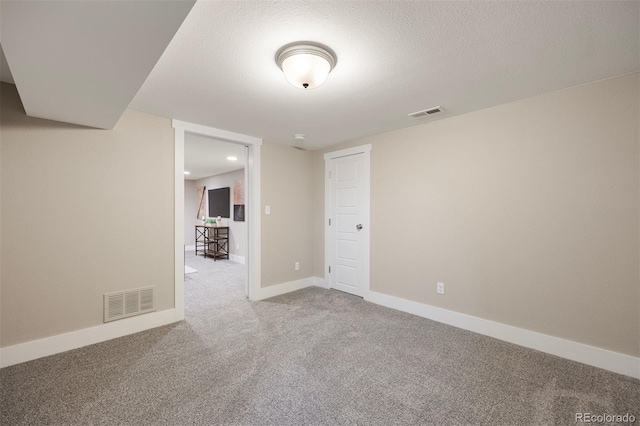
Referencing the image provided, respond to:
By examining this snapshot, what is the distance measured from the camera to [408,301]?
3.28m

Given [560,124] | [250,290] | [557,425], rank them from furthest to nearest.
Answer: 1. [250,290]
2. [560,124]
3. [557,425]

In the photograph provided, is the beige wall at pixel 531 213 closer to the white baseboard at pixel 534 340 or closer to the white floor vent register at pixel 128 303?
the white baseboard at pixel 534 340

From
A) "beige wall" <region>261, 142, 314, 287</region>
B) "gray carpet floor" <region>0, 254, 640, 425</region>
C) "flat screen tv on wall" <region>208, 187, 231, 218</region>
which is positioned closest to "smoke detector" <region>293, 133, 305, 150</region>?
"beige wall" <region>261, 142, 314, 287</region>

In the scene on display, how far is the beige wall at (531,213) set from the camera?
6.72 ft

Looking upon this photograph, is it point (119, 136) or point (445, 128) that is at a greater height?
point (445, 128)

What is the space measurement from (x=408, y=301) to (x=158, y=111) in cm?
344

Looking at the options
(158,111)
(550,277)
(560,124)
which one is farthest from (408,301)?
(158,111)

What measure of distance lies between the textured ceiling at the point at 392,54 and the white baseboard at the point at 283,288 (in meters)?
2.36

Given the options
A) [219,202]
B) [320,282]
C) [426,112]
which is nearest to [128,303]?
[320,282]

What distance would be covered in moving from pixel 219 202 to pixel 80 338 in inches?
212

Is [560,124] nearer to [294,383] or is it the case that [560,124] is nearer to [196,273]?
[294,383]

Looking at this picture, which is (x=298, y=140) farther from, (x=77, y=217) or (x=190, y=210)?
(x=190, y=210)

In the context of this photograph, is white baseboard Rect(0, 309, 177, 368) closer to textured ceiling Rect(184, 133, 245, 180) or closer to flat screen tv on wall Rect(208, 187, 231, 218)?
textured ceiling Rect(184, 133, 245, 180)

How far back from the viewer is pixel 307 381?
6.30 feet
